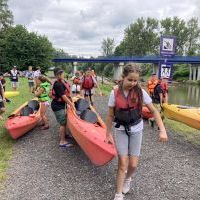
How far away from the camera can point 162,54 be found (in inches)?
471

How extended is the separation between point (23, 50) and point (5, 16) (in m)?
12.5

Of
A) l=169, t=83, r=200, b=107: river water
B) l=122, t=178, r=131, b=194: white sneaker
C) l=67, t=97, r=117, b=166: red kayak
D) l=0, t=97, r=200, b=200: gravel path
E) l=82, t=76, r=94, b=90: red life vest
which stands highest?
l=82, t=76, r=94, b=90: red life vest

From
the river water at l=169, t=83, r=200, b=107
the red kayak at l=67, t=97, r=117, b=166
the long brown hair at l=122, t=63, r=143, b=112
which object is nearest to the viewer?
the long brown hair at l=122, t=63, r=143, b=112

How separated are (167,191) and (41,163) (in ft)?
7.74

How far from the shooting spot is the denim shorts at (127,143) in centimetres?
435

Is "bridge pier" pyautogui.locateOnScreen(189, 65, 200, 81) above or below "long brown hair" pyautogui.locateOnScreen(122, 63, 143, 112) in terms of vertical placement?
below

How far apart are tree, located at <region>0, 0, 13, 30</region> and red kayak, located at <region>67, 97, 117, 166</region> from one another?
50.9 metres

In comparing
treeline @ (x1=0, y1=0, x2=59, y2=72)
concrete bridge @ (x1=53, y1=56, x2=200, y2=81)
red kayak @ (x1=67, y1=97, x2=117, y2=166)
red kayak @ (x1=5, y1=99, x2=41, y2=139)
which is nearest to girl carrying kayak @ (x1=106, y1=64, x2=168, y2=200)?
red kayak @ (x1=67, y1=97, x2=117, y2=166)

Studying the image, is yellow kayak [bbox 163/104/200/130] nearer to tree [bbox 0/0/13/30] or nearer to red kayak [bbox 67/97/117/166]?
red kayak [bbox 67/97/117/166]

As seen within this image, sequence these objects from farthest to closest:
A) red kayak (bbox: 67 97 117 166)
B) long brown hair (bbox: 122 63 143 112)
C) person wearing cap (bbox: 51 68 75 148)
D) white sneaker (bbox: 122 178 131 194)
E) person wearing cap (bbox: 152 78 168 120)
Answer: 1. person wearing cap (bbox: 152 78 168 120)
2. person wearing cap (bbox: 51 68 75 148)
3. red kayak (bbox: 67 97 117 166)
4. white sneaker (bbox: 122 178 131 194)
5. long brown hair (bbox: 122 63 143 112)

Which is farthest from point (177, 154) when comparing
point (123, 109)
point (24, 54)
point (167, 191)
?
point (24, 54)

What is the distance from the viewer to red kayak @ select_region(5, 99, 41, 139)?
769 cm

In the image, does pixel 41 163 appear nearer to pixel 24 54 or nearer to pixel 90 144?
pixel 90 144

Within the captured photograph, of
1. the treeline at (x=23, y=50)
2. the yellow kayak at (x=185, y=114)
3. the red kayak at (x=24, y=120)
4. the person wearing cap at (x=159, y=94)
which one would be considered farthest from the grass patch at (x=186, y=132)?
the treeline at (x=23, y=50)
